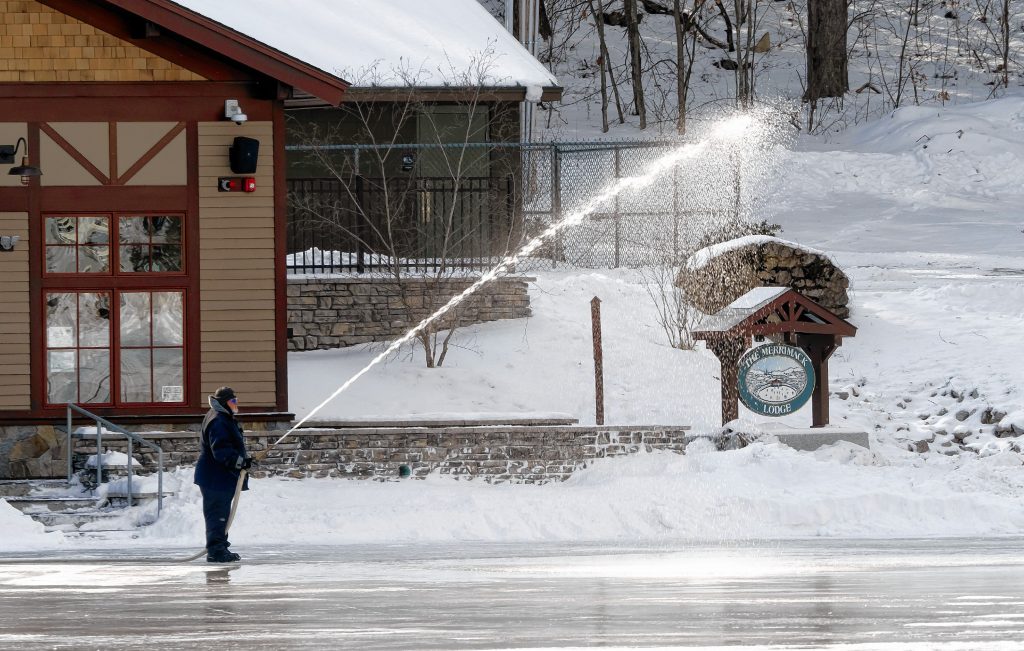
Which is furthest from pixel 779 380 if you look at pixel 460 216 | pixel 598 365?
pixel 460 216

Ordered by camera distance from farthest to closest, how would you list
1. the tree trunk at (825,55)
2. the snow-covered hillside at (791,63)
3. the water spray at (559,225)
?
the snow-covered hillside at (791,63), the tree trunk at (825,55), the water spray at (559,225)

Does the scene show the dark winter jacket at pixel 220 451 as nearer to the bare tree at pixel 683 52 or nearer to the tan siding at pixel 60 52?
the tan siding at pixel 60 52

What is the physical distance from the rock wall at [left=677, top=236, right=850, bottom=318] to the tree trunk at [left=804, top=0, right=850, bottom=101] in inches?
776

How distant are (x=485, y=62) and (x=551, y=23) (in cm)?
2350

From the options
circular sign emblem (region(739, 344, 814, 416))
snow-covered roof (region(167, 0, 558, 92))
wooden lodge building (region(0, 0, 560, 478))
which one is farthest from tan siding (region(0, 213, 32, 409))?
circular sign emblem (region(739, 344, 814, 416))

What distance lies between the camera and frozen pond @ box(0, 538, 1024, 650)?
9023mm

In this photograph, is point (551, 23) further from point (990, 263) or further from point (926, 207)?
point (990, 263)

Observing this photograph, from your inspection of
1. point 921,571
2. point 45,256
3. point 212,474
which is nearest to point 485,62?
point 45,256

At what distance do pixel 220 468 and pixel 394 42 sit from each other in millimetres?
15381

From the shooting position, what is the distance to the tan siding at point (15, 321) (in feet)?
59.9

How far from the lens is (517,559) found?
13.5m

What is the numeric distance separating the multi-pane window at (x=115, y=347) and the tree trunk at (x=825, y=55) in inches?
1080

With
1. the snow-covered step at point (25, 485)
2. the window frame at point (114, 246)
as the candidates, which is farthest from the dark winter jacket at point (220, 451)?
the window frame at point (114, 246)

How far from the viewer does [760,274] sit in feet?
76.6
